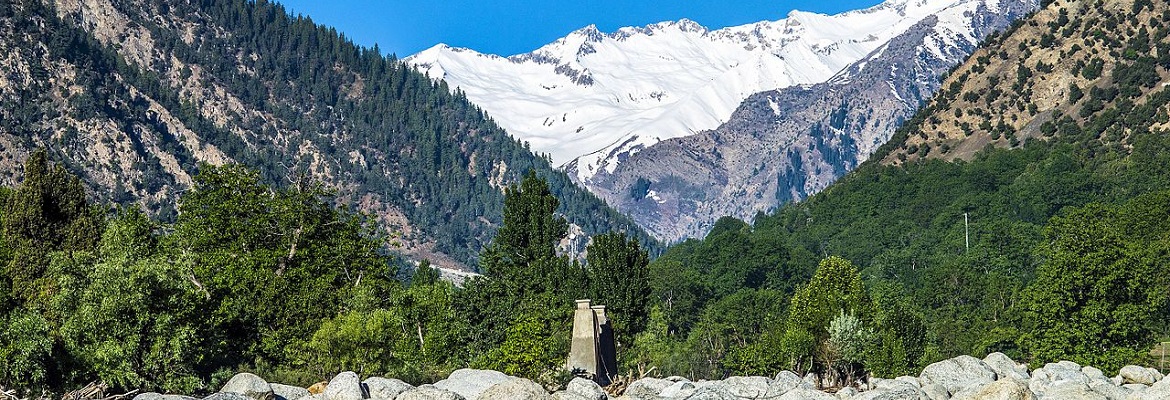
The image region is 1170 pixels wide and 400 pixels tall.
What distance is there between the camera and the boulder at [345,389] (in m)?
43.0

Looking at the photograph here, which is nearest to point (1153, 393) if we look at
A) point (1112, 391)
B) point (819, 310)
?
point (1112, 391)

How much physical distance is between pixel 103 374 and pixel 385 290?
33.0 m

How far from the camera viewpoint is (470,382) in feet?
162

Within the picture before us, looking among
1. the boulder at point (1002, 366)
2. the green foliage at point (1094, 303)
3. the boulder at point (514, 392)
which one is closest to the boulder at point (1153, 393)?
the boulder at point (1002, 366)

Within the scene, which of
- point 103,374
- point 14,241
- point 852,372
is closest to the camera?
point 103,374

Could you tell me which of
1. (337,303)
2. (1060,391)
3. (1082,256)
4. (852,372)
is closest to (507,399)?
(1060,391)

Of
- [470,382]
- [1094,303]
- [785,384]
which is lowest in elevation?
[785,384]

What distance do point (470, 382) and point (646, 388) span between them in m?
6.70

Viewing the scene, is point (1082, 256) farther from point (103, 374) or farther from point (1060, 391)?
point (103, 374)

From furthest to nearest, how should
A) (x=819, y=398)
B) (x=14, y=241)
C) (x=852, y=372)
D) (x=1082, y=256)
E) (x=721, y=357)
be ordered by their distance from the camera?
(x=721, y=357) → (x=1082, y=256) → (x=852, y=372) → (x=14, y=241) → (x=819, y=398)

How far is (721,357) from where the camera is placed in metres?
145

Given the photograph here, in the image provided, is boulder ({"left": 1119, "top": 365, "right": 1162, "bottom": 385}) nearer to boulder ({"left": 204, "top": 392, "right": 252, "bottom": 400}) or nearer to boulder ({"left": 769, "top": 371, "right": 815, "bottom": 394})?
boulder ({"left": 769, "top": 371, "right": 815, "bottom": 394})

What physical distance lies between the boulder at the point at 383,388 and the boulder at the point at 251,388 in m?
3.03

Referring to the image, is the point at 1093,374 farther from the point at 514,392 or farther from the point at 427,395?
the point at 427,395
